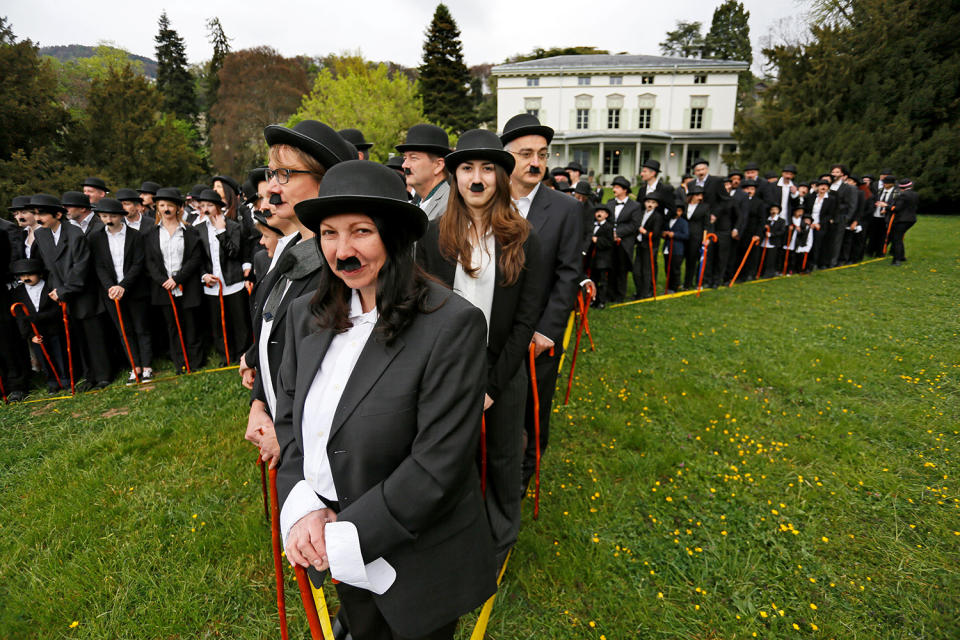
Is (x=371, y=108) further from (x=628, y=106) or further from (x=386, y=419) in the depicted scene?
(x=386, y=419)

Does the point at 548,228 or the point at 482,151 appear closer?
the point at 482,151

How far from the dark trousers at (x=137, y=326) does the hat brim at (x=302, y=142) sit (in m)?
6.21

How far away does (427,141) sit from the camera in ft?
13.5

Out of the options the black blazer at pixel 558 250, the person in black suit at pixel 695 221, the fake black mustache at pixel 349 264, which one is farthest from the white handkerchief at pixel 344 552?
the person in black suit at pixel 695 221

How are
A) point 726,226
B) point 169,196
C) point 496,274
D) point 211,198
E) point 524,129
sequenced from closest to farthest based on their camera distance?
point 496,274 → point 524,129 → point 169,196 → point 211,198 → point 726,226

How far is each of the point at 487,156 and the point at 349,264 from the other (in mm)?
1466

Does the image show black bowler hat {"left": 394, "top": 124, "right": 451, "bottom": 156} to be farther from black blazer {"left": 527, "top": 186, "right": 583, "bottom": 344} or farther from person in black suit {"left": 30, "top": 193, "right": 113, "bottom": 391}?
person in black suit {"left": 30, "top": 193, "right": 113, "bottom": 391}

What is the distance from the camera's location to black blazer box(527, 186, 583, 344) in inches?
137

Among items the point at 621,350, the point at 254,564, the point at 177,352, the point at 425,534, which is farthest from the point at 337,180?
the point at 177,352

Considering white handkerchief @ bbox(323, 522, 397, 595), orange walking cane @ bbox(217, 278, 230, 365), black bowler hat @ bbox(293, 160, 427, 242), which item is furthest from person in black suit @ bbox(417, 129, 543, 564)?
orange walking cane @ bbox(217, 278, 230, 365)

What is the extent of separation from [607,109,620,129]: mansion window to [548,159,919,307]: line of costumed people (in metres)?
38.1

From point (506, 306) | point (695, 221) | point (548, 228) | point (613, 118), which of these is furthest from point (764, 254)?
point (613, 118)

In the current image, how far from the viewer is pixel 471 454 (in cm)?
176

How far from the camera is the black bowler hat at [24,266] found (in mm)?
6449
